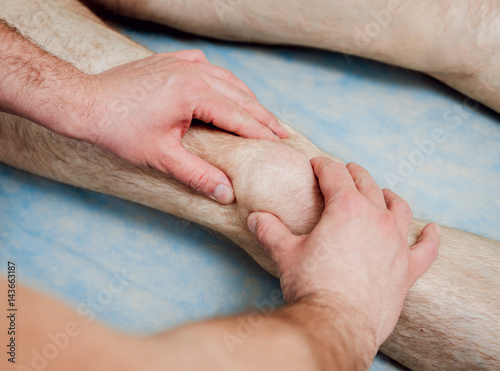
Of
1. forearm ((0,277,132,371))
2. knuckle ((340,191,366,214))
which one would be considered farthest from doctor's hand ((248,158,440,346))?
forearm ((0,277,132,371))

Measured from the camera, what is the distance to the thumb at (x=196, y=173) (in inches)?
39.9

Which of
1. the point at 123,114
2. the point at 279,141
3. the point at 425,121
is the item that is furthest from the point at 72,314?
the point at 425,121

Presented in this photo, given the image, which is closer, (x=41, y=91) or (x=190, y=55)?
(x=41, y=91)

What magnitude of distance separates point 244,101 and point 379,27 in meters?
0.49

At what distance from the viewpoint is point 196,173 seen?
102 centimetres

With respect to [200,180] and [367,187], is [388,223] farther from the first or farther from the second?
[200,180]

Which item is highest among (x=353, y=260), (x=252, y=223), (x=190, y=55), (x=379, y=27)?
(x=379, y=27)

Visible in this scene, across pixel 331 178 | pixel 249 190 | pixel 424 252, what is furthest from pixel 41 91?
pixel 424 252

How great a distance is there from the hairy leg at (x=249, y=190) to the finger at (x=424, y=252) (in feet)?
0.16

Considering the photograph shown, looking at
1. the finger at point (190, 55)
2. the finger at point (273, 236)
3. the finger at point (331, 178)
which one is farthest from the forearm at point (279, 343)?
the finger at point (190, 55)

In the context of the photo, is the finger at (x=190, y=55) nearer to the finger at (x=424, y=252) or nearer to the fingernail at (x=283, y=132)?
the fingernail at (x=283, y=132)

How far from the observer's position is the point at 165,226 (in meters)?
1.29

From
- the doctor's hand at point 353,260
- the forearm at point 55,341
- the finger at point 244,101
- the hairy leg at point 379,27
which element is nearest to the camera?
the forearm at point 55,341

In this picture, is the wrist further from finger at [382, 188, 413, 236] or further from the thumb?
the thumb
